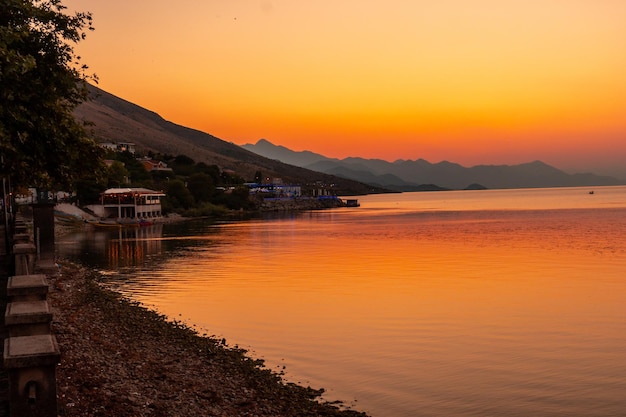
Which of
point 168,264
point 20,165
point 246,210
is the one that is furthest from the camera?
point 246,210

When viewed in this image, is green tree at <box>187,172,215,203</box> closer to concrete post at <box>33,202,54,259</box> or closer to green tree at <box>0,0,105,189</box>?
concrete post at <box>33,202,54,259</box>

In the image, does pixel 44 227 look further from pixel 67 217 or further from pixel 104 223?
pixel 67 217

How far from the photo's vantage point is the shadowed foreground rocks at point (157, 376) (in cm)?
1359

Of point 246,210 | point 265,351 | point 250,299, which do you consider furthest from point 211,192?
point 265,351

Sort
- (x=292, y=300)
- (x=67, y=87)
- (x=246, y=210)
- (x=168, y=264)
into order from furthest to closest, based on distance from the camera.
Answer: (x=246, y=210)
(x=168, y=264)
(x=292, y=300)
(x=67, y=87)

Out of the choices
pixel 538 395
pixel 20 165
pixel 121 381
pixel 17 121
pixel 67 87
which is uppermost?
pixel 67 87

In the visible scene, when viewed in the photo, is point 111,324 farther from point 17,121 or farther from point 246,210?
point 246,210

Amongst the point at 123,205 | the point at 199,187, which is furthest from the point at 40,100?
the point at 199,187

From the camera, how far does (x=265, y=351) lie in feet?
72.7

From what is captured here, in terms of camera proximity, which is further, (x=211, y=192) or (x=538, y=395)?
(x=211, y=192)

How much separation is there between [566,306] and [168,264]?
1310 inches

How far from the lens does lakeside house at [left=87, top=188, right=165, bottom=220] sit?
121 meters

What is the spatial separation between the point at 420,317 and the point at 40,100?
19.2 m

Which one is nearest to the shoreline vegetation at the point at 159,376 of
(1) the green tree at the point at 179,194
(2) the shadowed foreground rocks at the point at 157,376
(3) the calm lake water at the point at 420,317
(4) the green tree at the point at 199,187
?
(2) the shadowed foreground rocks at the point at 157,376
